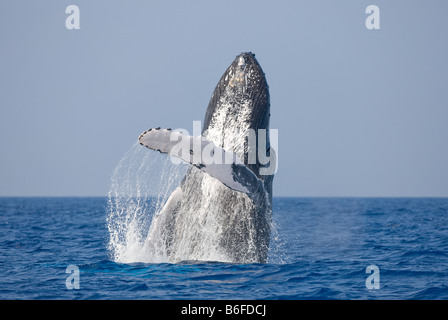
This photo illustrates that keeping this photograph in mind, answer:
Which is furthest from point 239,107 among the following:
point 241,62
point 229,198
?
point 229,198

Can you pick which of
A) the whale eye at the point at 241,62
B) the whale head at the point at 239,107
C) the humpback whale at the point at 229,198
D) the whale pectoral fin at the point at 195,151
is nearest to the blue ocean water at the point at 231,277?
the humpback whale at the point at 229,198

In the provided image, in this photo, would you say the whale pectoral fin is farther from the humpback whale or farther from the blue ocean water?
the blue ocean water

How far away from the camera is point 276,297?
959 centimetres

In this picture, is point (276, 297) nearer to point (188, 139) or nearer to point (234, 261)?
point (234, 261)

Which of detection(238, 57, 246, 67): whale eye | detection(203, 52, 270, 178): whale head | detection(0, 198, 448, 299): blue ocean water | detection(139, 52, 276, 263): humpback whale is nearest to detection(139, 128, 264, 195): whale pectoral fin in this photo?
detection(139, 52, 276, 263): humpback whale

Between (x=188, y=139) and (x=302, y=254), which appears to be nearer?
(x=188, y=139)

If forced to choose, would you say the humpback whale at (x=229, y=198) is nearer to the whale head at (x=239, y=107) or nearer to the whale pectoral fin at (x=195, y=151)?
the whale head at (x=239, y=107)

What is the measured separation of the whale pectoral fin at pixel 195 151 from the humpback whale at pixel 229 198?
1.47 m

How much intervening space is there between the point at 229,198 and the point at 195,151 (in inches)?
82.4

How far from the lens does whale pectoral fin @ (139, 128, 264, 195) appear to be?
379 inches

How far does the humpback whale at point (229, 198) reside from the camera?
37.3ft

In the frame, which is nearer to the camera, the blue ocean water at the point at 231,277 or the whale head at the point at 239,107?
the blue ocean water at the point at 231,277
